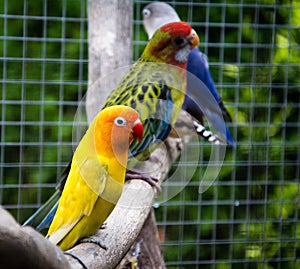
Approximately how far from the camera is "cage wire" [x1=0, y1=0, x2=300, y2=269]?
184 cm

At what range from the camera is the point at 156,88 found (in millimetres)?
1354

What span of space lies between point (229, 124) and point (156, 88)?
643 mm

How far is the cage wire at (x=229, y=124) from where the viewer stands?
6.05 ft

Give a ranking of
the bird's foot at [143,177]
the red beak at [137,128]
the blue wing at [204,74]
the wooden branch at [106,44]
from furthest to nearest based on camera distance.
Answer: the blue wing at [204,74], the wooden branch at [106,44], the bird's foot at [143,177], the red beak at [137,128]

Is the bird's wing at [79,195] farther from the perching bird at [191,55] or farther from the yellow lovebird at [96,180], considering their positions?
the perching bird at [191,55]

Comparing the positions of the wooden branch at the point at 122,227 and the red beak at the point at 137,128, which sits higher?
the red beak at the point at 137,128

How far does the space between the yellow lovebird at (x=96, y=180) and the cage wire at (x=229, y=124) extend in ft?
2.61

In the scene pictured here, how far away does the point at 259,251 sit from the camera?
78.8 inches

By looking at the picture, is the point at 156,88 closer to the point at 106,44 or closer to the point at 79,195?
the point at 106,44

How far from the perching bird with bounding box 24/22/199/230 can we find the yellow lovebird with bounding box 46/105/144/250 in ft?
0.49

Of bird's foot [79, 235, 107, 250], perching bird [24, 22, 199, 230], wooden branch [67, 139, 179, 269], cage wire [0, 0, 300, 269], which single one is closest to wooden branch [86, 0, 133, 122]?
perching bird [24, 22, 199, 230]

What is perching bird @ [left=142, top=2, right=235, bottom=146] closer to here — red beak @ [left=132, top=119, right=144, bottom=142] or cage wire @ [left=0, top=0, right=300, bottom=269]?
cage wire @ [left=0, top=0, right=300, bottom=269]

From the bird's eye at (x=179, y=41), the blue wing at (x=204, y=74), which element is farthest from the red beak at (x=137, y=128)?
the blue wing at (x=204, y=74)

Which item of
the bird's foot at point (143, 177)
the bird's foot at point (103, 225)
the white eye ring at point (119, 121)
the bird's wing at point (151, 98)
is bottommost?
the bird's foot at point (103, 225)
